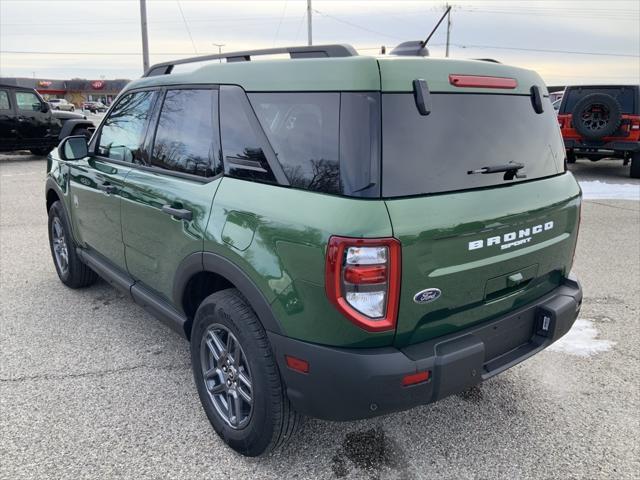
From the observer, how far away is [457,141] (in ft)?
7.23

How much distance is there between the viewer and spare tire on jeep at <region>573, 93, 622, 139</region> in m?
10.4

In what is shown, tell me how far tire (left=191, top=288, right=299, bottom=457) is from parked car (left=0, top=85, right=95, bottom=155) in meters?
11.9

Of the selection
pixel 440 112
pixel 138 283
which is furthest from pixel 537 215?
pixel 138 283

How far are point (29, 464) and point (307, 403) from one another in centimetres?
143

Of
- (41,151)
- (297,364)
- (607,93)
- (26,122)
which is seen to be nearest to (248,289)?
(297,364)

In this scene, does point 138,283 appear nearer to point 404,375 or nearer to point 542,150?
point 404,375

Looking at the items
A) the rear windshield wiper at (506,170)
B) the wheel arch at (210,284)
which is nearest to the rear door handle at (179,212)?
the wheel arch at (210,284)

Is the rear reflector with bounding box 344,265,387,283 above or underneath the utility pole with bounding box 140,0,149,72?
underneath

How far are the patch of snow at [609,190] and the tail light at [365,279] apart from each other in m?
8.67

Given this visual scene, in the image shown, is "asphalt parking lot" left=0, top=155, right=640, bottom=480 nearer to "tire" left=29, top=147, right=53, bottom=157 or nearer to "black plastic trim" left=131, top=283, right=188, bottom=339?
"black plastic trim" left=131, top=283, right=188, bottom=339

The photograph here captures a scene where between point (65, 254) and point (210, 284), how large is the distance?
256 centimetres

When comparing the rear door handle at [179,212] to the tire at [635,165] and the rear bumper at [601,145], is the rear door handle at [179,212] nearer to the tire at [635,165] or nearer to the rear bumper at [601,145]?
the rear bumper at [601,145]

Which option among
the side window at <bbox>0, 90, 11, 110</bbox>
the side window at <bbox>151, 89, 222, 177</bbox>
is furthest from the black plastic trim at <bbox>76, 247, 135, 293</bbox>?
the side window at <bbox>0, 90, 11, 110</bbox>

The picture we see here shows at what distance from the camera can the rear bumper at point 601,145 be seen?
1051 centimetres
